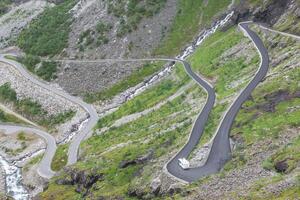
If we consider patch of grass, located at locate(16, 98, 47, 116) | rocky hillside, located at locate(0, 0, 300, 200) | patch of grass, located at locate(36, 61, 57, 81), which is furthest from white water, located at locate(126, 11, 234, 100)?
patch of grass, located at locate(36, 61, 57, 81)

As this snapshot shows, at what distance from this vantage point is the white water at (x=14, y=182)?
10396 centimetres

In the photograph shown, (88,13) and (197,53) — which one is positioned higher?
(88,13)

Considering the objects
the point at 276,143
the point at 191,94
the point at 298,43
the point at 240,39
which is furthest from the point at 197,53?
the point at 276,143

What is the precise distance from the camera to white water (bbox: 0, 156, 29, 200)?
104m

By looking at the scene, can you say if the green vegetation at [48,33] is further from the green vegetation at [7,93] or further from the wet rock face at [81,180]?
the wet rock face at [81,180]

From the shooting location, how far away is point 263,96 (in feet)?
301

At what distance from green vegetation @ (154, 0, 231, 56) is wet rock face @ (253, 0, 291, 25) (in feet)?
73.8

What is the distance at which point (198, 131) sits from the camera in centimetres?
8925

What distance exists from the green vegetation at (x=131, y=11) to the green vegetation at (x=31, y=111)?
32487mm

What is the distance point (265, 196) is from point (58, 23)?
134970mm

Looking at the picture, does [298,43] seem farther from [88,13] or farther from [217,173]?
[88,13]

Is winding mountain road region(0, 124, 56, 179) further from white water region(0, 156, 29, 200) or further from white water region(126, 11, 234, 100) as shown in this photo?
white water region(126, 11, 234, 100)

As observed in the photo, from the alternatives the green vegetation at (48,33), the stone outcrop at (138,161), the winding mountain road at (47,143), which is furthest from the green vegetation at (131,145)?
the green vegetation at (48,33)

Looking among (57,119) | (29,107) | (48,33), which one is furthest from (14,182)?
(48,33)
